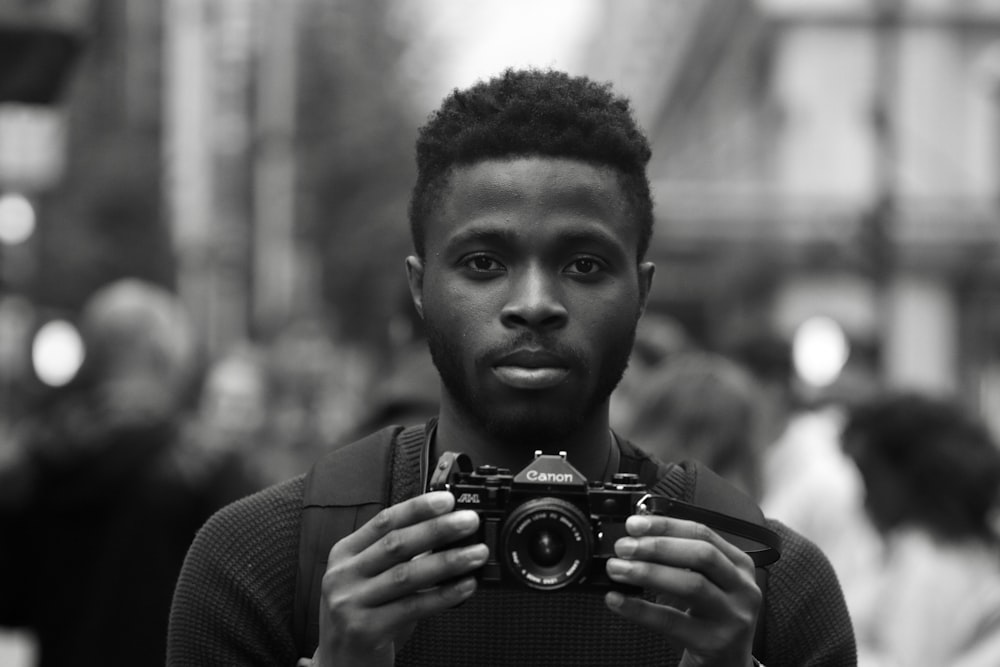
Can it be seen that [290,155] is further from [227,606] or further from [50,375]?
[227,606]

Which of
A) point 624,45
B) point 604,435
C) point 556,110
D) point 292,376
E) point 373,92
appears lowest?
point 292,376

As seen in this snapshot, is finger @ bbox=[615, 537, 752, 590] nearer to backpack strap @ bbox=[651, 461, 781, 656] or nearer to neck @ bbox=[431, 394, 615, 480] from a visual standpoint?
backpack strap @ bbox=[651, 461, 781, 656]

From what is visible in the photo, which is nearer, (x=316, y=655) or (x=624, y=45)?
(x=316, y=655)

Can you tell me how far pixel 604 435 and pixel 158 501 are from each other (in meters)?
3.58

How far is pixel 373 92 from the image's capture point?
110 ft

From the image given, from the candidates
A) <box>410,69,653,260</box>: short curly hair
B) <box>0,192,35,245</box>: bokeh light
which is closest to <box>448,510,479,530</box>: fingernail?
<box>410,69,653,260</box>: short curly hair

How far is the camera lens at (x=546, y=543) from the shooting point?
2.55m

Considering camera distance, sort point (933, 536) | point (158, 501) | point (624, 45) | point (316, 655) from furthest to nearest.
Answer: point (624, 45) → point (158, 501) → point (933, 536) → point (316, 655)

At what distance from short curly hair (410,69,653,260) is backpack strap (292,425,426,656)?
398mm

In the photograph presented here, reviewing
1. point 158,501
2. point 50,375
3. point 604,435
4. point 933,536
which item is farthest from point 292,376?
point 604,435

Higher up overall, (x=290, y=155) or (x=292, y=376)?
(x=290, y=155)

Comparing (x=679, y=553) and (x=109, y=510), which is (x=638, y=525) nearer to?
(x=679, y=553)

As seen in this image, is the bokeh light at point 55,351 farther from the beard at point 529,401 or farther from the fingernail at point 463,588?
the fingernail at point 463,588

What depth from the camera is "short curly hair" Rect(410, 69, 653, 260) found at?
2791mm
